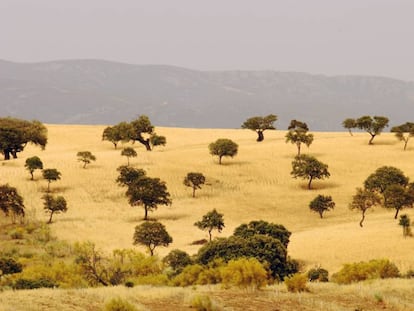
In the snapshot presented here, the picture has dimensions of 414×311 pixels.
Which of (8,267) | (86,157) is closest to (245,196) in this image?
(86,157)

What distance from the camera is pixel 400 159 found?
83.1 metres

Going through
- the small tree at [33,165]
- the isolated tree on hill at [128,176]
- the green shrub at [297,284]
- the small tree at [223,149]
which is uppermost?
the small tree at [223,149]

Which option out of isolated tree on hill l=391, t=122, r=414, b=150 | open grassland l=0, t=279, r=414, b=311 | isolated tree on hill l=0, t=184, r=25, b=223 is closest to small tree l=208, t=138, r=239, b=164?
isolated tree on hill l=391, t=122, r=414, b=150

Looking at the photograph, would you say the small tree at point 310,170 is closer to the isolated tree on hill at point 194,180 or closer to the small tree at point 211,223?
the isolated tree on hill at point 194,180

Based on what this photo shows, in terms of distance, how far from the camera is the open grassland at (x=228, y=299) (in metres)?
16.7

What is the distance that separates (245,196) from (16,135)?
37.8 meters

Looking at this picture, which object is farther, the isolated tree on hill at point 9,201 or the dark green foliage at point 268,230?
the isolated tree on hill at point 9,201

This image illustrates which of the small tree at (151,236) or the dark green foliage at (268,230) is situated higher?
the dark green foliage at (268,230)

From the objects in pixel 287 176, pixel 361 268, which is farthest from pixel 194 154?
pixel 361 268

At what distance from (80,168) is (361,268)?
55.9 m

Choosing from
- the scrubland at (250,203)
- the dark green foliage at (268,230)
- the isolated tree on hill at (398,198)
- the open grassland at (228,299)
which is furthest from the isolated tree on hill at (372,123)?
the open grassland at (228,299)

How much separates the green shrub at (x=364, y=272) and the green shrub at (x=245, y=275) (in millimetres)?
7194

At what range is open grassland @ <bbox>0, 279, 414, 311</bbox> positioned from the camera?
16.7 meters

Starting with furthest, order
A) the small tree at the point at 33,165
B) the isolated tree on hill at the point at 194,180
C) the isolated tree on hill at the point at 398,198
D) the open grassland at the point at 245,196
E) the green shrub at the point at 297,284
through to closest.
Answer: the small tree at the point at 33,165 → the isolated tree on hill at the point at 194,180 → the isolated tree on hill at the point at 398,198 → the open grassland at the point at 245,196 → the green shrub at the point at 297,284
